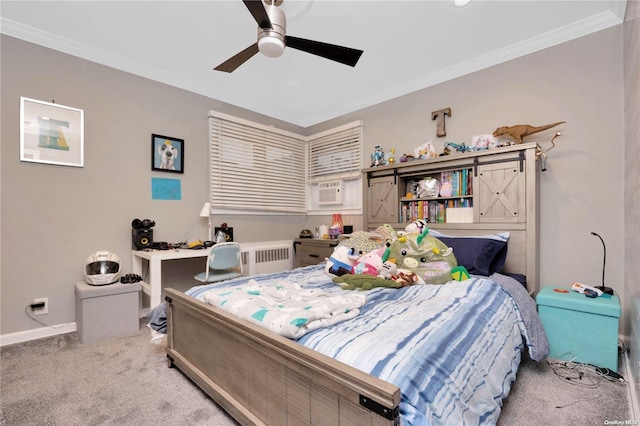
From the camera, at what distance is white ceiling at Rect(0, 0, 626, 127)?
2211mm

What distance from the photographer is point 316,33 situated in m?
2.51

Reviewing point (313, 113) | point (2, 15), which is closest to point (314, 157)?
point (313, 113)

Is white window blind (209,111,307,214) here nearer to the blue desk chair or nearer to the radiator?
the radiator

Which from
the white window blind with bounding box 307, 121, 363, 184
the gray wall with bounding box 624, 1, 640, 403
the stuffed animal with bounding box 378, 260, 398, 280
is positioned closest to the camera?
the gray wall with bounding box 624, 1, 640, 403

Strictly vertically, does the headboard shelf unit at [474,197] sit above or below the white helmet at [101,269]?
above

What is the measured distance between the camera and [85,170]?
2752 mm

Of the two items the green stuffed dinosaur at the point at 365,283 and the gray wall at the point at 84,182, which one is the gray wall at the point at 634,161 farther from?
the gray wall at the point at 84,182

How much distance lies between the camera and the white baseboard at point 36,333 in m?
2.38

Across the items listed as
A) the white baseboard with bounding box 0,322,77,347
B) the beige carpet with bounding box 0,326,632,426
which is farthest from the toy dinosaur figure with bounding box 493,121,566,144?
the white baseboard with bounding box 0,322,77,347

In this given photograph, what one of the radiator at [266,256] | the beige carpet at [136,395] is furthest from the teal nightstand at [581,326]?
the radiator at [266,256]

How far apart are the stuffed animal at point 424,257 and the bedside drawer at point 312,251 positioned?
51.1 inches

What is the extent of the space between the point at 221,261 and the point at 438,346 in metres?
2.33

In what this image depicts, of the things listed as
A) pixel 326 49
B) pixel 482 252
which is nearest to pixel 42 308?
pixel 326 49

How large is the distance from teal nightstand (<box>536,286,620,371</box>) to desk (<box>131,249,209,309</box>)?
9.71 feet
